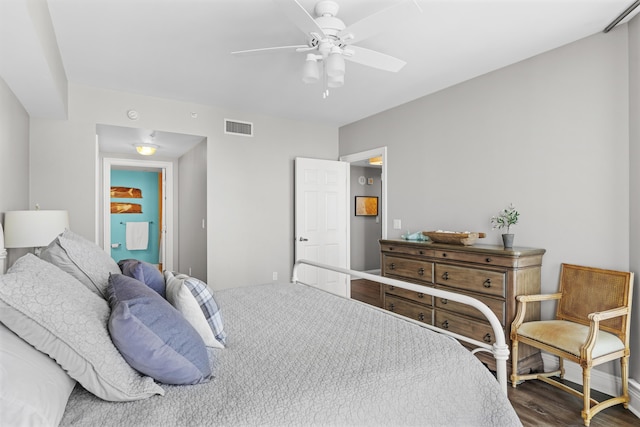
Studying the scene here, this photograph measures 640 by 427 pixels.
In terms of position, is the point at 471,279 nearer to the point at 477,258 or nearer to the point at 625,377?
the point at 477,258

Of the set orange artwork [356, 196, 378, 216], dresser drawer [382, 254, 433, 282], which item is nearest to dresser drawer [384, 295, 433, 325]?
dresser drawer [382, 254, 433, 282]

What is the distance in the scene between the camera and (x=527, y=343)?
8.00ft

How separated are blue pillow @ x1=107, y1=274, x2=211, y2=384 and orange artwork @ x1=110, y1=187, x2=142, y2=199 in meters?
6.91

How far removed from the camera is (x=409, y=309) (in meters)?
3.31

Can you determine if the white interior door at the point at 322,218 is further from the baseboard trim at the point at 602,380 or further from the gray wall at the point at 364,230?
the baseboard trim at the point at 602,380

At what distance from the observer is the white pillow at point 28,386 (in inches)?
30.6

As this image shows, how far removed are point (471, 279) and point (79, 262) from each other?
8.68 feet

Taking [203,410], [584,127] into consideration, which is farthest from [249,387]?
[584,127]

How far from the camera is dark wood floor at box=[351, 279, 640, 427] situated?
6.84 ft

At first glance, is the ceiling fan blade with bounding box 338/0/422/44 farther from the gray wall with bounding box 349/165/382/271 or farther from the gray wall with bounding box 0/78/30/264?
the gray wall with bounding box 349/165/382/271

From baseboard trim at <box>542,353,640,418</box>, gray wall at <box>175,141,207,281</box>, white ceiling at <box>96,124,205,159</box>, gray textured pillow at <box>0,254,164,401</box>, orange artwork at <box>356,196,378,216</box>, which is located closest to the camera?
gray textured pillow at <box>0,254,164,401</box>

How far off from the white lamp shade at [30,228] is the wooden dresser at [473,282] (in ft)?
9.57

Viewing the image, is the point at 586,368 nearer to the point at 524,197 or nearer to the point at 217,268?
the point at 524,197

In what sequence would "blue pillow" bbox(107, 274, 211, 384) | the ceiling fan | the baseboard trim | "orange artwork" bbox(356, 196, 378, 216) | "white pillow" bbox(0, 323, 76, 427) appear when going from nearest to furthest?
"white pillow" bbox(0, 323, 76, 427)
"blue pillow" bbox(107, 274, 211, 384)
the ceiling fan
the baseboard trim
"orange artwork" bbox(356, 196, 378, 216)
